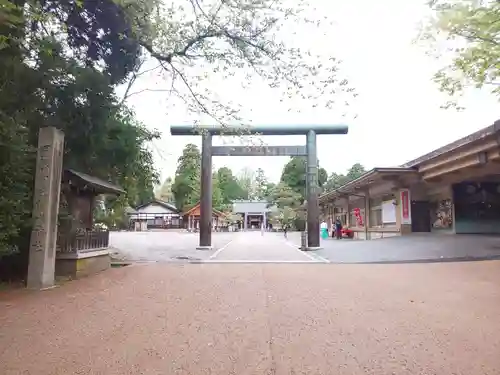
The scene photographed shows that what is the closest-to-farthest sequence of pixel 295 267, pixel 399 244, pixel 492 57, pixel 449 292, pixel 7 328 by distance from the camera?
pixel 7 328, pixel 449 292, pixel 492 57, pixel 295 267, pixel 399 244

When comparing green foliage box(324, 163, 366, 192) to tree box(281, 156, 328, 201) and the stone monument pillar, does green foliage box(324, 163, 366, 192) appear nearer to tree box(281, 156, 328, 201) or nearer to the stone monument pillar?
tree box(281, 156, 328, 201)

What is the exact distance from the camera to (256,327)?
4176 millimetres

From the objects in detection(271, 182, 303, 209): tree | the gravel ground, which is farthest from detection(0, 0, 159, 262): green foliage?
detection(271, 182, 303, 209): tree

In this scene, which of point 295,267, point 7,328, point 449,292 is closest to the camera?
point 7,328

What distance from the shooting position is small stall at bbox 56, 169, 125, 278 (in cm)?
791

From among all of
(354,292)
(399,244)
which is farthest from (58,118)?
(399,244)

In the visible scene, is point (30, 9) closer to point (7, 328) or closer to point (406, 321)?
point (7, 328)

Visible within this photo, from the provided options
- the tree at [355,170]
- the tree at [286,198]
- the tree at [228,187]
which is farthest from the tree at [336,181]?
the tree at [228,187]

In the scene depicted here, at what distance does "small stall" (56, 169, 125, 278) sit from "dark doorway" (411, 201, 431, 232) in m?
13.5

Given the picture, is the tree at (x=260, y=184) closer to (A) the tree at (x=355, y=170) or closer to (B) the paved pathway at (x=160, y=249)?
(A) the tree at (x=355, y=170)

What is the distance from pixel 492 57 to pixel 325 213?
29.6 m

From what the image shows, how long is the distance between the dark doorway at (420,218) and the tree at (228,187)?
4555cm

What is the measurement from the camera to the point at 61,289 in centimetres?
656

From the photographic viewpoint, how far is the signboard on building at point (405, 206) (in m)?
18.0
